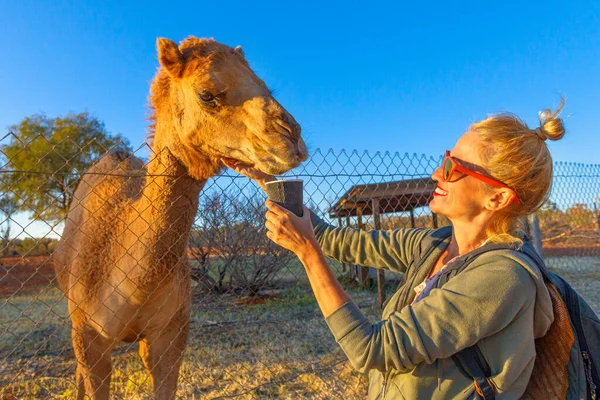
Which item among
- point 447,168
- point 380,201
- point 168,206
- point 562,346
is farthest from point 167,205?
point 380,201

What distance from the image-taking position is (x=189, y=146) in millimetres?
2742

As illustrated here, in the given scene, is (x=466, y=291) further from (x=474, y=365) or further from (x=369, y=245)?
(x=369, y=245)

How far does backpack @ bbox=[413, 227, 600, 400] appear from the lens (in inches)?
60.2

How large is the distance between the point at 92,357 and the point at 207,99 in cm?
223

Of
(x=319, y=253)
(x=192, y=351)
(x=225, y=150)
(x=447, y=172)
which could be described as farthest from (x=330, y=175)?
(x=192, y=351)

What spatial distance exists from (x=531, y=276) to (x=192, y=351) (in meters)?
5.40

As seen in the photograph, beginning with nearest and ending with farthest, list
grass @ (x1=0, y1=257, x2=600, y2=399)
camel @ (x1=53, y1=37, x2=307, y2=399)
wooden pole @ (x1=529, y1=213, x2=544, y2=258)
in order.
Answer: camel @ (x1=53, y1=37, x2=307, y2=399)
grass @ (x1=0, y1=257, x2=600, y2=399)
wooden pole @ (x1=529, y1=213, x2=544, y2=258)

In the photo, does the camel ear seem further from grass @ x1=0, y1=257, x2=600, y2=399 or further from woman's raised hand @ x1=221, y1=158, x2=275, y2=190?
grass @ x1=0, y1=257, x2=600, y2=399

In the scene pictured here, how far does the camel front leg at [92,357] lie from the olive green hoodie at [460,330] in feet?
8.42

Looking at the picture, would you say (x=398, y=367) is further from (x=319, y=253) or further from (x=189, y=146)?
(x=189, y=146)

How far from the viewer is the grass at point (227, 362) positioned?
427cm

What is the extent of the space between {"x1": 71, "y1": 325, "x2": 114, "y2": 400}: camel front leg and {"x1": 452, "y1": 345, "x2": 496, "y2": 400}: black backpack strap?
278 centimetres

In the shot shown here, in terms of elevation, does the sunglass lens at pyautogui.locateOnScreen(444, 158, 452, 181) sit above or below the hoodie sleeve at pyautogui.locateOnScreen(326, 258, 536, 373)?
above

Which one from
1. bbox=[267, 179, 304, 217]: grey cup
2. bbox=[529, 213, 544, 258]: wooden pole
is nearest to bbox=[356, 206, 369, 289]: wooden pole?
bbox=[529, 213, 544, 258]: wooden pole
